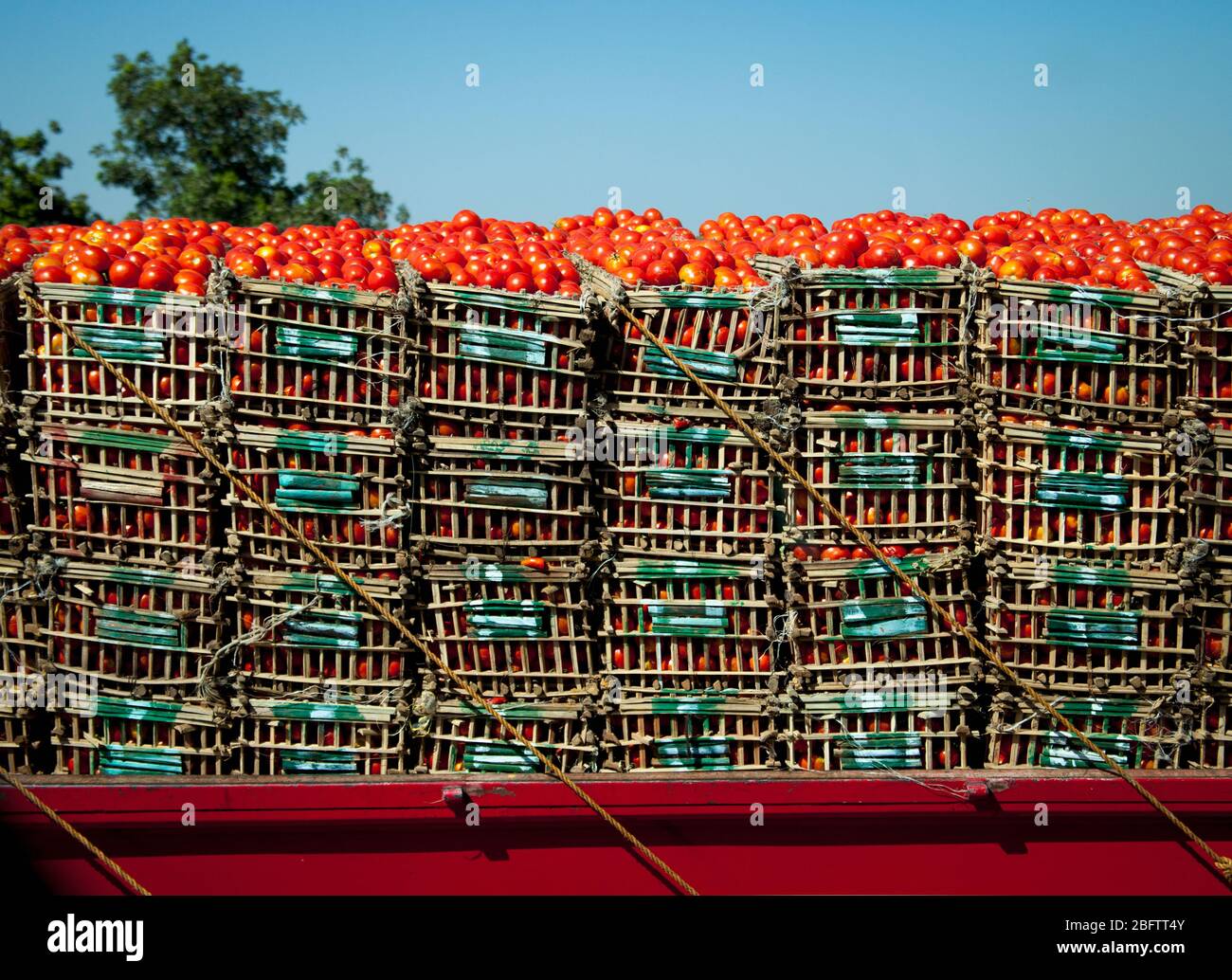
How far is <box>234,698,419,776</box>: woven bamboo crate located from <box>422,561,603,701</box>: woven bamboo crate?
46cm

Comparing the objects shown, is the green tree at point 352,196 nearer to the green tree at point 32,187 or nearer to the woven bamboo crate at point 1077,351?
the green tree at point 32,187

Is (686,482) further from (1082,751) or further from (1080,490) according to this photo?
(1082,751)

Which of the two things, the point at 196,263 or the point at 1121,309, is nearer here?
the point at 1121,309

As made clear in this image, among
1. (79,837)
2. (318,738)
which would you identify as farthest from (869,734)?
(79,837)

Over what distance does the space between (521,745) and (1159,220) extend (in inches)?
244

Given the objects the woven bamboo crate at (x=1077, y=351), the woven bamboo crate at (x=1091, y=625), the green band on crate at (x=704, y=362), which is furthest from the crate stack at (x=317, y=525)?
the woven bamboo crate at (x=1091, y=625)

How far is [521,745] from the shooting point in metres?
5.54

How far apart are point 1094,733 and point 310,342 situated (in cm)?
440

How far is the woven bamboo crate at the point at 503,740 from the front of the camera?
5578 mm

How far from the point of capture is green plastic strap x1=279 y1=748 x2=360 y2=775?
5613 mm

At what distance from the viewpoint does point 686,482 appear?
221 inches

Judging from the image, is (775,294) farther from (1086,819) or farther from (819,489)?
(1086,819)

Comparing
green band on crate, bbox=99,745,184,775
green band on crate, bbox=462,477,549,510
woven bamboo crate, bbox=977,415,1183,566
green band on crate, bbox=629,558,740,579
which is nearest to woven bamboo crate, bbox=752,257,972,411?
woven bamboo crate, bbox=977,415,1183,566
